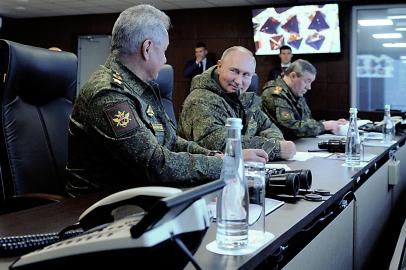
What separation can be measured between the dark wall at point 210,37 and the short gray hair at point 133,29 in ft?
18.6

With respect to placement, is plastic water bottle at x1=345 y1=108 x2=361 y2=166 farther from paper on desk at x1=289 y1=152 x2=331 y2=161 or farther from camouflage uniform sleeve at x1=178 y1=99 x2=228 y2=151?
camouflage uniform sleeve at x1=178 y1=99 x2=228 y2=151

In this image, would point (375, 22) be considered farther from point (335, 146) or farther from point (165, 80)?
point (335, 146)

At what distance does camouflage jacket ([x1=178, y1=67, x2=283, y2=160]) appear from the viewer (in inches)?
82.4

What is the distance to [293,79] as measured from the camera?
3.61 metres

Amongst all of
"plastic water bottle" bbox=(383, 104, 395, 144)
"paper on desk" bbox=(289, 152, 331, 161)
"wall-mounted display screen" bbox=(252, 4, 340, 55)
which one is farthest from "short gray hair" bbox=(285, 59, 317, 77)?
"wall-mounted display screen" bbox=(252, 4, 340, 55)

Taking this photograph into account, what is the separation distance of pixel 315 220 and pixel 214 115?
0.96 m

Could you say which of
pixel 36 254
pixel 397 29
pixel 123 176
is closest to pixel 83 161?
pixel 123 176

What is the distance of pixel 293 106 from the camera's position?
354 cm

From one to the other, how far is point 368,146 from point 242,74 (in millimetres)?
781

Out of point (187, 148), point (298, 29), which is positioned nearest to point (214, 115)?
point (187, 148)

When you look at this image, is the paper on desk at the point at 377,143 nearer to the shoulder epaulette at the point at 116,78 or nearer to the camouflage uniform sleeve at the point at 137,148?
the camouflage uniform sleeve at the point at 137,148

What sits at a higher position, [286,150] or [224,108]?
[224,108]

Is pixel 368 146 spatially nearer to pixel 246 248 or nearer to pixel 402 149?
pixel 402 149

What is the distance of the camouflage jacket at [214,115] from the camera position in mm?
2092
